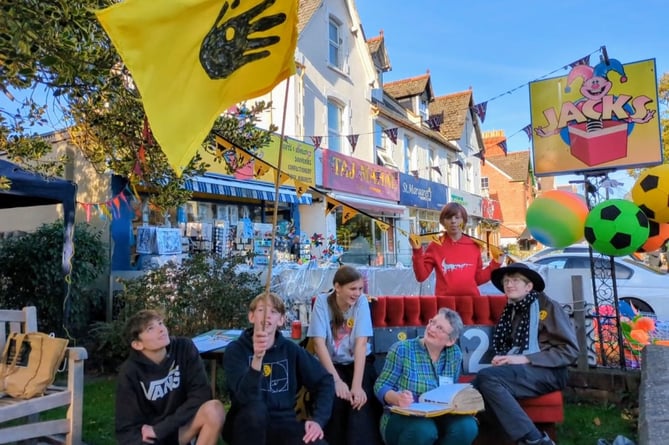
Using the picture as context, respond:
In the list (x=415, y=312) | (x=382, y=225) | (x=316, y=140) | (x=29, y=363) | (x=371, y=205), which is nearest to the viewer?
(x=29, y=363)

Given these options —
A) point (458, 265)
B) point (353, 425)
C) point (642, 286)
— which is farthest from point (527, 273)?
point (642, 286)

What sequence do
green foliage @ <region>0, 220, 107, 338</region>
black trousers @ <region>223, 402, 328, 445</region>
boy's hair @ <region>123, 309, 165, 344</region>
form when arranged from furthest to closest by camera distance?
green foliage @ <region>0, 220, 107, 338</region>, boy's hair @ <region>123, 309, 165, 344</region>, black trousers @ <region>223, 402, 328, 445</region>

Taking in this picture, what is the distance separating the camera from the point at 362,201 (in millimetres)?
15555

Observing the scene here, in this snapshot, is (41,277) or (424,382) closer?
(424,382)

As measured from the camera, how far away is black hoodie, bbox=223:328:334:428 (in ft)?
10.0

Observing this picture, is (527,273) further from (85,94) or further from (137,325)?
(85,94)

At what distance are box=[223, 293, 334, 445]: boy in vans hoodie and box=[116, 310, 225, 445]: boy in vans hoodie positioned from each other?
0.53 feet

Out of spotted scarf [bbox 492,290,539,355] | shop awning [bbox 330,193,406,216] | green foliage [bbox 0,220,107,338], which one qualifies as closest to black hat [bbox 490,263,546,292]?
spotted scarf [bbox 492,290,539,355]

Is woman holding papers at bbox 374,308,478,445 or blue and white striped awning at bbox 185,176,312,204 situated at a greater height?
blue and white striped awning at bbox 185,176,312,204

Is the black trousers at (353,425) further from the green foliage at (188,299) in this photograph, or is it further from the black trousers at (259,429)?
the green foliage at (188,299)

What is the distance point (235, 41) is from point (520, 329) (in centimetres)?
286

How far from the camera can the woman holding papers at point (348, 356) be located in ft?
11.0

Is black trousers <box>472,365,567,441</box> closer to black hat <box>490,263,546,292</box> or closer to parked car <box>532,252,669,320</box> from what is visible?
black hat <box>490,263,546,292</box>

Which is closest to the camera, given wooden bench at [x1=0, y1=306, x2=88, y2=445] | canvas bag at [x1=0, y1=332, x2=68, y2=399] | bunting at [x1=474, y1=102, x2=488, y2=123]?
wooden bench at [x1=0, y1=306, x2=88, y2=445]
